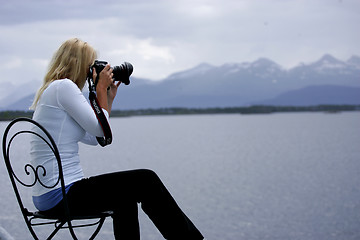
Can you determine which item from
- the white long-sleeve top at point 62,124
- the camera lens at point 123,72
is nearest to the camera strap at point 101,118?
the white long-sleeve top at point 62,124

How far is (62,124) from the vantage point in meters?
2.26

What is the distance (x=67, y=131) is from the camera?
7.45ft

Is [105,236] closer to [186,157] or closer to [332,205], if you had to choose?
[332,205]

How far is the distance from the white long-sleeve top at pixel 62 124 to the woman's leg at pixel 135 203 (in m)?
0.16

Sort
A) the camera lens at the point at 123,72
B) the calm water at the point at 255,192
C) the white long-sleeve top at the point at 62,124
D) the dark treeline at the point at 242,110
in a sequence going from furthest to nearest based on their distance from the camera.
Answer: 1. the dark treeline at the point at 242,110
2. the calm water at the point at 255,192
3. the camera lens at the point at 123,72
4. the white long-sleeve top at the point at 62,124

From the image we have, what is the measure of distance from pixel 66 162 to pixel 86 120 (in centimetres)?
22

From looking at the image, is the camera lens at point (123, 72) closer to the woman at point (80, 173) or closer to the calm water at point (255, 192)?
the woman at point (80, 173)

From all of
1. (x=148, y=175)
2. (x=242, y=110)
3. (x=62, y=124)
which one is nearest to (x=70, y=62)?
(x=62, y=124)

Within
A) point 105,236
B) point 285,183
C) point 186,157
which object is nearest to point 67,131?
point 105,236

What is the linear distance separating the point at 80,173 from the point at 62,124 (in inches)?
9.8

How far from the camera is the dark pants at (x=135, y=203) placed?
7.51 ft

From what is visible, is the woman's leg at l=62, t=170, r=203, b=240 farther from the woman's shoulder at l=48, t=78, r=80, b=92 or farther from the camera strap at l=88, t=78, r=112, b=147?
the woman's shoulder at l=48, t=78, r=80, b=92

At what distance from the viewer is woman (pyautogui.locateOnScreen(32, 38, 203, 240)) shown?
2244 millimetres

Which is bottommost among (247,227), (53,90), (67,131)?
(247,227)
